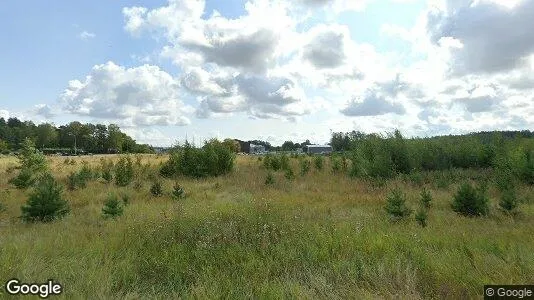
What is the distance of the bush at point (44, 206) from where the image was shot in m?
10.3

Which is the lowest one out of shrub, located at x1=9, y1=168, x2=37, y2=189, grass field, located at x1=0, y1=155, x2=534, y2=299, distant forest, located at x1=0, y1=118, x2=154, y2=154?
grass field, located at x1=0, y1=155, x2=534, y2=299

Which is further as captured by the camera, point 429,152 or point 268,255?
point 429,152

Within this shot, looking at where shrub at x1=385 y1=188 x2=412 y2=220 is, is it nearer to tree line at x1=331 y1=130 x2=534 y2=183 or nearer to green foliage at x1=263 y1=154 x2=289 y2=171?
tree line at x1=331 y1=130 x2=534 y2=183

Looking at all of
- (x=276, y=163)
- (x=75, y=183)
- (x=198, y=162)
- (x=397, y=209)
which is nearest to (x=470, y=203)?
(x=397, y=209)

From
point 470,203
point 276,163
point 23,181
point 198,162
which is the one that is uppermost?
point 198,162

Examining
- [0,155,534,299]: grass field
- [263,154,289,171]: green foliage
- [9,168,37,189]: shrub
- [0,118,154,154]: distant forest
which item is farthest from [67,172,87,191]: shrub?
[0,118,154,154]: distant forest

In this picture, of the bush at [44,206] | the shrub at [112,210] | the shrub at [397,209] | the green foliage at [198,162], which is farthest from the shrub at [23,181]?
the shrub at [397,209]

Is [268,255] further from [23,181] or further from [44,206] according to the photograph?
[23,181]

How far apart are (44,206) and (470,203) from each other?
12.3 m

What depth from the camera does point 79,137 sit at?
11144 cm

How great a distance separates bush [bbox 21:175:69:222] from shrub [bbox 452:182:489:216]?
11770mm

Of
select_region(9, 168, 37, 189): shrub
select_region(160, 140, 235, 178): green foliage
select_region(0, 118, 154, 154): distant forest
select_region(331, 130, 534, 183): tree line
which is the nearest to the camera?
select_region(9, 168, 37, 189): shrub

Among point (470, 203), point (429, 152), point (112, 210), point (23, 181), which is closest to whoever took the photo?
point (112, 210)

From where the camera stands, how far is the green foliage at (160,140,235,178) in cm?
2641
